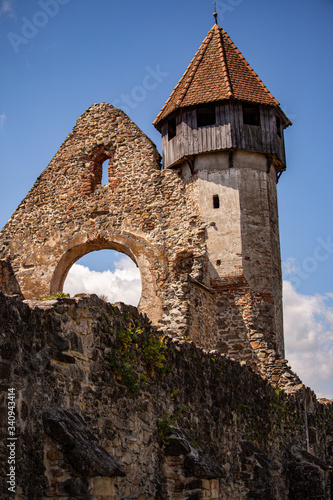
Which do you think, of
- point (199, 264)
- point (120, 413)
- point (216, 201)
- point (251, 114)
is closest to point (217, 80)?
point (251, 114)

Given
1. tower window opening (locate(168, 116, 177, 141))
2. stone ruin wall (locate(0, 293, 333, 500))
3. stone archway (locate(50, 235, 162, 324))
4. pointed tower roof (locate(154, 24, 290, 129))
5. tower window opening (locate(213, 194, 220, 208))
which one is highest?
pointed tower roof (locate(154, 24, 290, 129))

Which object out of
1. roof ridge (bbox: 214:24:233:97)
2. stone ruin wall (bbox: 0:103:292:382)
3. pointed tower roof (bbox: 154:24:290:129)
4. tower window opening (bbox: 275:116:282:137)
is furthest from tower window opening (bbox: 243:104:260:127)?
stone ruin wall (bbox: 0:103:292:382)

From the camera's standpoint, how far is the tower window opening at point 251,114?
21.8m

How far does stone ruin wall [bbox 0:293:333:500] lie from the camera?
21.7 ft

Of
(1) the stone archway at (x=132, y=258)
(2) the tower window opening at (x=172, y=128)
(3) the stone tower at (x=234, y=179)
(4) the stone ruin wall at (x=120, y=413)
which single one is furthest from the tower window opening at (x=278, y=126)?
(4) the stone ruin wall at (x=120, y=413)

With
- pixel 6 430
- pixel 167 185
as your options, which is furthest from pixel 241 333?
pixel 6 430

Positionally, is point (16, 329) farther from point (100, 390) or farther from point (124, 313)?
point (124, 313)

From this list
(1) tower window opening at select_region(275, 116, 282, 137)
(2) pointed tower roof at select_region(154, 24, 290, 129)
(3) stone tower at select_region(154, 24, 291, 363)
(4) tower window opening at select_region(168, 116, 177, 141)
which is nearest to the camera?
(3) stone tower at select_region(154, 24, 291, 363)

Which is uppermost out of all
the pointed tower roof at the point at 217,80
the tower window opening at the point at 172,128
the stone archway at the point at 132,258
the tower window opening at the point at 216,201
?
the pointed tower roof at the point at 217,80

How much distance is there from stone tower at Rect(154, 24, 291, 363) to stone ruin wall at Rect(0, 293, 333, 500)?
4.90 metres

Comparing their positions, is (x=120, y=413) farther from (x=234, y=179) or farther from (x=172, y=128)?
(x=172, y=128)

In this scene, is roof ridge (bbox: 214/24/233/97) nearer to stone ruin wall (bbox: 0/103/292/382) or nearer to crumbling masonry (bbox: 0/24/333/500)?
Result: crumbling masonry (bbox: 0/24/333/500)

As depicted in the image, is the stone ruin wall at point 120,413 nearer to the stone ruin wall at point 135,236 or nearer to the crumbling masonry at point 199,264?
the crumbling masonry at point 199,264

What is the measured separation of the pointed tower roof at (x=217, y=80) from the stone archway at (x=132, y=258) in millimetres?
4565
